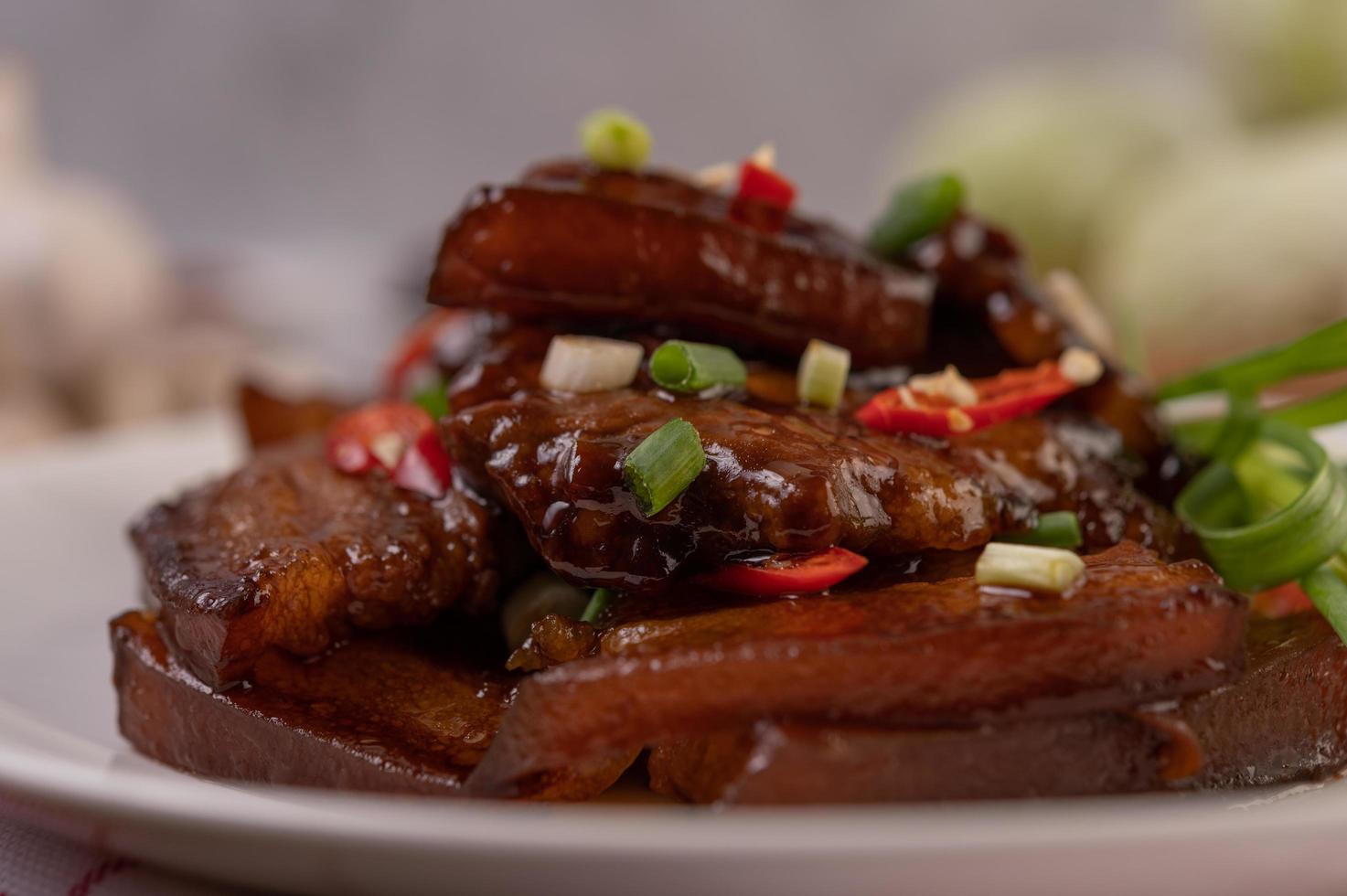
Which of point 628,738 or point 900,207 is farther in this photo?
point 900,207

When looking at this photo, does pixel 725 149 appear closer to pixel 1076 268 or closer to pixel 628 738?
pixel 1076 268

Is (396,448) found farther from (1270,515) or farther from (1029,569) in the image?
(1270,515)

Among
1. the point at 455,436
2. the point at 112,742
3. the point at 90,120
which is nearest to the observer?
the point at 455,436

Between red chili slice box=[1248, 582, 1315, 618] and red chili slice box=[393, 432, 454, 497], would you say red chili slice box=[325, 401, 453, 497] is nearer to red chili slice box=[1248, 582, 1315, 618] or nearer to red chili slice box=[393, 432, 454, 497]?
red chili slice box=[393, 432, 454, 497]

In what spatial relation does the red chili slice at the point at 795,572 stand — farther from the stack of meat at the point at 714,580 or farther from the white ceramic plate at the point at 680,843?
the white ceramic plate at the point at 680,843

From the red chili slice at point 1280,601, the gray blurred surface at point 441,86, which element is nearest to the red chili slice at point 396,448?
the red chili slice at point 1280,601

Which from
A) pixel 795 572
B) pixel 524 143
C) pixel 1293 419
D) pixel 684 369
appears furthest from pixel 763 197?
pixel 524 143

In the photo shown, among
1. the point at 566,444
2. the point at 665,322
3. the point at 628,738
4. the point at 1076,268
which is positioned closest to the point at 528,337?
the point at 665,322

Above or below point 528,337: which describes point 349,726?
below

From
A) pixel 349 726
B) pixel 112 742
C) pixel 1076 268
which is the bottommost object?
pixel 1076 268
